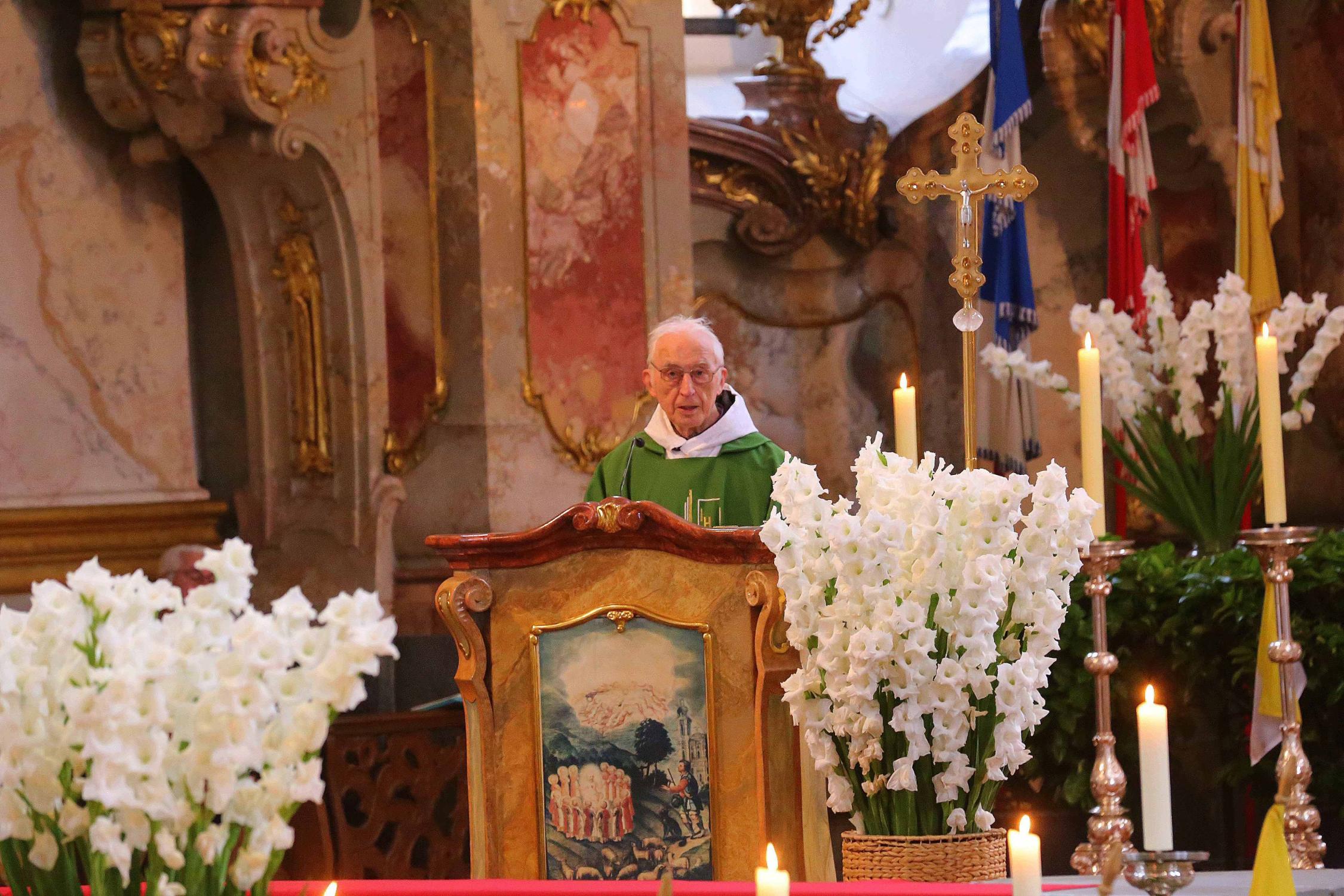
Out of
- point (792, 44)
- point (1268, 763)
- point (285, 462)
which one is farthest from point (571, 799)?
point (792, 44)

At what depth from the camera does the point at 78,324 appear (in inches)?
227

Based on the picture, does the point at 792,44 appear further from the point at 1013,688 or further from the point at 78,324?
the point at 1013,688

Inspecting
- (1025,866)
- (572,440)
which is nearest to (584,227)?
(572,440)

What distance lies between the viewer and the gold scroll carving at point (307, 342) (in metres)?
5.98

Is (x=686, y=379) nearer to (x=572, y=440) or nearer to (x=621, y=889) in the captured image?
(x=572, y=440)

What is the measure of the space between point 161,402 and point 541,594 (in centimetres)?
321

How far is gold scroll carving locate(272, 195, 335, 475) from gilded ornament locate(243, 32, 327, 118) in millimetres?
405

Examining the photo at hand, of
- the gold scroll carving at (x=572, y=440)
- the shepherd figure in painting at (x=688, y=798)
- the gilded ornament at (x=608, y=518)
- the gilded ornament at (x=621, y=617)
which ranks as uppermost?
the gold scroll carving at (x=572, y=440)

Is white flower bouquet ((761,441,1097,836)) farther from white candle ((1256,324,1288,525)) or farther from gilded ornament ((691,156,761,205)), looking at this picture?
gilded ornament ((691,156,761,205))

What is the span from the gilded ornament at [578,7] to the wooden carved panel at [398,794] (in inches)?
91.1

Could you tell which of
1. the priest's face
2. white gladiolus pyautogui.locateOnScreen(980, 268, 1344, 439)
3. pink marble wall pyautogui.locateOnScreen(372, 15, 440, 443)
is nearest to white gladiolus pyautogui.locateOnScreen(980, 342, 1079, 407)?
white gladiolus pyautogui.locateOnScreen(980, 268, 1344, 439)

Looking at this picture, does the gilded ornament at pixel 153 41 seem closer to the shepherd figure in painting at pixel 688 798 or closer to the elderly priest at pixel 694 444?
the elderly priest at pixel 694 444

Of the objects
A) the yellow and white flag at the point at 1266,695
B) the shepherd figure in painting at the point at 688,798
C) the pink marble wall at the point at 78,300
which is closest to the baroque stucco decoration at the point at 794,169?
the pink marble wall at the point at 78,300

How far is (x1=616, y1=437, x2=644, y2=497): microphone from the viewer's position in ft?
15.0
